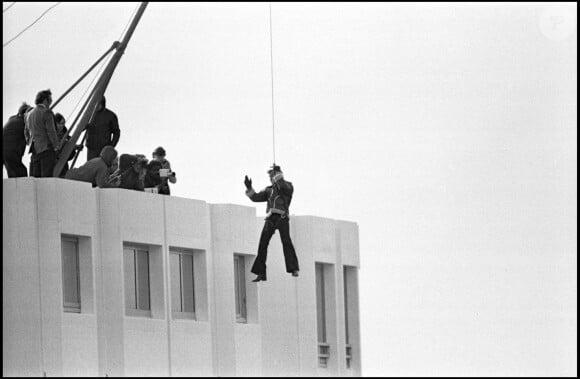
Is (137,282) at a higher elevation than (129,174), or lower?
lower

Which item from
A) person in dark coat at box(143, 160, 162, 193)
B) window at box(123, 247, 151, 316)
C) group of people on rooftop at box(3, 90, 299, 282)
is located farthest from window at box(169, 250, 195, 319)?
person in dark coat at box(143, 160, 162, 193)

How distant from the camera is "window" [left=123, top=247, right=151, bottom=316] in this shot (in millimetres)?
47219

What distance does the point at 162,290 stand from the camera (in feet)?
158

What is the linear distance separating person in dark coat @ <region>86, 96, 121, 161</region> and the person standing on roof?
1.21 metres

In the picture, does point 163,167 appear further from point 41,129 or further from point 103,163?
point 41,129

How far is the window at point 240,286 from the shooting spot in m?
51.8

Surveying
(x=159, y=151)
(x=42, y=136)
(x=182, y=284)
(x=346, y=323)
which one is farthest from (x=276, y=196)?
(x=346, y=323)

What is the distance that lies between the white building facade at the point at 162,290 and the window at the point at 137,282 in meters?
0.04

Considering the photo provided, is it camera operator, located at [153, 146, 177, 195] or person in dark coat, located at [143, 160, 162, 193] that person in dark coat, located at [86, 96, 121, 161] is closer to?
camera operator, located at [153, 146, 177, 195]

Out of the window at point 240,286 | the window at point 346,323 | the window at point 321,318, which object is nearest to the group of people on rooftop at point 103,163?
the window at point 240,286

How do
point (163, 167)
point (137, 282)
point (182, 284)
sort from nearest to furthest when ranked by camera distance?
point (163, 167) < point (137, 282) < point (182, 284)

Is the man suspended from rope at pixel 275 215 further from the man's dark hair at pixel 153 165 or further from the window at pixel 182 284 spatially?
the man's dark hair at pixel 153 165

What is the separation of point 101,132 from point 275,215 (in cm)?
434

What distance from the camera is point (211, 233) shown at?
50688mm
